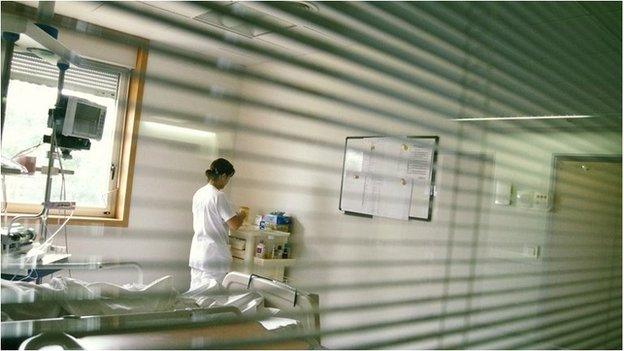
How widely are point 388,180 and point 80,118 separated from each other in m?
2.19

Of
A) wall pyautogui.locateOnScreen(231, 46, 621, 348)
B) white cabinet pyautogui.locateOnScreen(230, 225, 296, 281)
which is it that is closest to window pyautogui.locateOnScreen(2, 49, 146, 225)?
white cabinet pyautogui.locateOnScreen(230, 225, 296, 281)

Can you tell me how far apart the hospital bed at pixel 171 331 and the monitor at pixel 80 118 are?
73 cm

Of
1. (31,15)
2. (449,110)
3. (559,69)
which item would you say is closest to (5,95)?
(31,15)

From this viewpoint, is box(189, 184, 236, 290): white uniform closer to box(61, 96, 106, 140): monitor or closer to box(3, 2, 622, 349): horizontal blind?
box(3, 2, 622, 349): horizontal blind

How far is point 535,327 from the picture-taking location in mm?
2055

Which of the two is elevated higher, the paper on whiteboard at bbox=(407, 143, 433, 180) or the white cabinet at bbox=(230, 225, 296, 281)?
the paper on whiteboard at bbox=(407, 143, 433, 180)

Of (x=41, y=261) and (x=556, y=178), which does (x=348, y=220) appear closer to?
(x=556, y=178)

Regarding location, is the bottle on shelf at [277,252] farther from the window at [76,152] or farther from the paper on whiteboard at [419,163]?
the paper on whiteboard at [419,163]

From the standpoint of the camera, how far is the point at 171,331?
1087mm

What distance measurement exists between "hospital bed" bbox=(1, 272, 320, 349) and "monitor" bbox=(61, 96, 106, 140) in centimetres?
73

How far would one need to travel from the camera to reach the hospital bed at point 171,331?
0.83m

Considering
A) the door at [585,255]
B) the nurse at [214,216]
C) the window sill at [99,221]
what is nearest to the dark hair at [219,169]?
the nurse at [214,216]

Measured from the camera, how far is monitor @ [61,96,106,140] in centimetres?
174

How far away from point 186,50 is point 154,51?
0.08m
